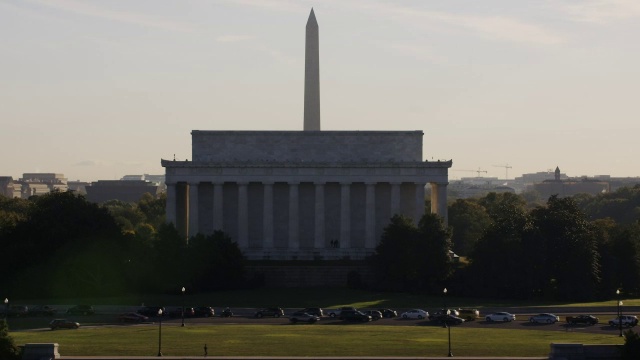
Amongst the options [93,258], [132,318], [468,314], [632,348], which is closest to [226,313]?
[132,318]

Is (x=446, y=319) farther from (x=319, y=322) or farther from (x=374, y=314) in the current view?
(x=319, y=322)

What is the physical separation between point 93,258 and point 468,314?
36629 mm

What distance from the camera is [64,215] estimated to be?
148125mm

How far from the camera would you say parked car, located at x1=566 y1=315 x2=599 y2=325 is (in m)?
122

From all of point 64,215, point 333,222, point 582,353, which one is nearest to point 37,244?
point 64,215

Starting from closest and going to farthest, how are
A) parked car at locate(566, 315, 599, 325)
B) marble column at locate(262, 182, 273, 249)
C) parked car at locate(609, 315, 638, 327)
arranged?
1. parked car at locate(609, 315, 638, 327)
2. parked car at locate(566, 315, 599, 325)
3. marble column at locate(262, 182, 273, 249)

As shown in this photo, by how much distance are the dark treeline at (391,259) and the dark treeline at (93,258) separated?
9 cm

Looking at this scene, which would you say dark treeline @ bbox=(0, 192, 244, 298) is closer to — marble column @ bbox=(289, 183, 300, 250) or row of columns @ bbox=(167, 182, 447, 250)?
row of columns @ bbox=(167, 182, 447, 250)

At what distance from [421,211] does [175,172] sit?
26386 millimetres

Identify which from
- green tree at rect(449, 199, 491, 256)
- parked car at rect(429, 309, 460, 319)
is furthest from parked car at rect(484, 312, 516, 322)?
green tree at rect(449, 199, 491, 256)

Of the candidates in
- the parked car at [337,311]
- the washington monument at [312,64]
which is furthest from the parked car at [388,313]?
the washington monument at [312,64]

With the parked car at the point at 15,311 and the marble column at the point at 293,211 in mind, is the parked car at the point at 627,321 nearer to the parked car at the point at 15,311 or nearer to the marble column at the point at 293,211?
the parked car at the point at 15,311

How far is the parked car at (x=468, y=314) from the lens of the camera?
12681 centimetres

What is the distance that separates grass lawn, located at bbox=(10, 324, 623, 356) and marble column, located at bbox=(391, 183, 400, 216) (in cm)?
5088
